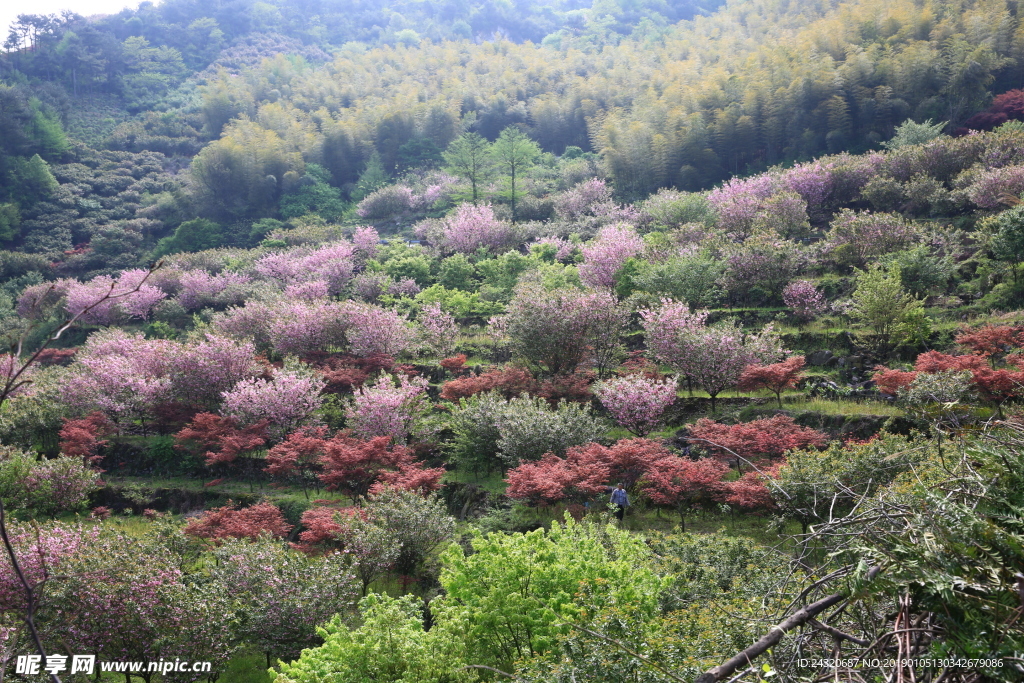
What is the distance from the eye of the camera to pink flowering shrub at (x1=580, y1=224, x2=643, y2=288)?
2719 cm

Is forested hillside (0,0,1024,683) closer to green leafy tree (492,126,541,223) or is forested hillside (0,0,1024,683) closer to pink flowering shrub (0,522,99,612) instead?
pink flowering shrub (0,522,99,612)

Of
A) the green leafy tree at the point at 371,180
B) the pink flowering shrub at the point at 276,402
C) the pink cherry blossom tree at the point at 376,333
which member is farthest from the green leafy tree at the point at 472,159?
the pink flowering shrub at the point at 276,402

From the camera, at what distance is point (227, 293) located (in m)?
34.5

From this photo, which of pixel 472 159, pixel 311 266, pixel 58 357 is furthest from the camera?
pixel 472 159

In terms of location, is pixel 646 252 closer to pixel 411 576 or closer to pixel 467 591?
pixel 411 576

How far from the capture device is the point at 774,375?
1619cm

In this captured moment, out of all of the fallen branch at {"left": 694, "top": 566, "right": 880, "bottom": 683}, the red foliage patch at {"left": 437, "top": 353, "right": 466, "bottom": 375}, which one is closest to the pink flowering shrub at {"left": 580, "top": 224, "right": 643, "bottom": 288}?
the red foliage patch at {"left": 437, "top": 353, "right": 466, "bottom": 375}

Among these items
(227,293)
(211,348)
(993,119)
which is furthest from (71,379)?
(993,119)

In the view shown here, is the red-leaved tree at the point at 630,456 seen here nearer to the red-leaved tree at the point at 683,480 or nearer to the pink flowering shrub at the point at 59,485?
the red-leaved tree at the point at 683,480

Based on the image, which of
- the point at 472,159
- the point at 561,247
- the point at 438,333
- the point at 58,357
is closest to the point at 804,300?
the point at 438,333

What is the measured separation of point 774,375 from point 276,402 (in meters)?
14.4

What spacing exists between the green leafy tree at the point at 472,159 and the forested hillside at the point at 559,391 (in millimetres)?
499

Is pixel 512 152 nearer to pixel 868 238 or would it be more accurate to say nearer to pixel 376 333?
pixel 376 333

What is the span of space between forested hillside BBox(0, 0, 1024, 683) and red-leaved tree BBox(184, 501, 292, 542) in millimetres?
128
